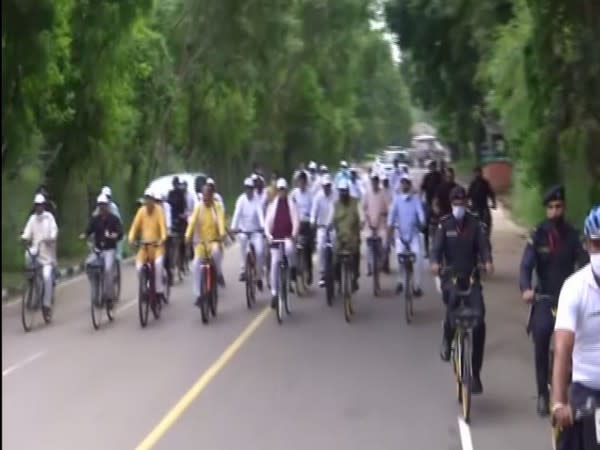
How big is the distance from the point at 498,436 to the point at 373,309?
8.51 metres

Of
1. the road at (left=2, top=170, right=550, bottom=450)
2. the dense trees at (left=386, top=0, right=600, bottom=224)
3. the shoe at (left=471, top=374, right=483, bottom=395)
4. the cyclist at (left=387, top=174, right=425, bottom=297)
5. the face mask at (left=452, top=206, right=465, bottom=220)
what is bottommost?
the road at (left=2, top=170, right=550, bottom=450)

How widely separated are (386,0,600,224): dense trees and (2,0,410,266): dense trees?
4.09 m

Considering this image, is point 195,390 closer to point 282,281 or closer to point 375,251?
point 282,281

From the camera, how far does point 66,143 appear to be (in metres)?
30.2

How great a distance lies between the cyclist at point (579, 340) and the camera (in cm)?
610

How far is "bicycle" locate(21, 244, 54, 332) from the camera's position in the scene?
18.2 m

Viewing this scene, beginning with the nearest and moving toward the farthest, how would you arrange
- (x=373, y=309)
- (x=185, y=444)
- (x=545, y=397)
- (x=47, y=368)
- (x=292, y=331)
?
(x=185, y=444)
(x=545, y=397)
(x=47, y=368)
(x=292, y=331)
(x=373, y=309)

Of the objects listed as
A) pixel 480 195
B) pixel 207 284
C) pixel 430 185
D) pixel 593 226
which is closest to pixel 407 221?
Result: pixel 207 284

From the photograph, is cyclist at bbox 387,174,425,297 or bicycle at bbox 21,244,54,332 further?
cyclist at bbox 387,174,425,297

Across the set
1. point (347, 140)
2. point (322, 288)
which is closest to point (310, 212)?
point (322, 288)

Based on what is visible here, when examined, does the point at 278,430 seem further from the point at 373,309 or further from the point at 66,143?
the point at 66,143

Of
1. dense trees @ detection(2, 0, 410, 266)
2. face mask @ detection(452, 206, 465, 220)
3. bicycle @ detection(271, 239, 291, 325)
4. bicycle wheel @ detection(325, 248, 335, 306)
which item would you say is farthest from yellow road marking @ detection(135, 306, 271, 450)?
dense trees @ detection(2, 0, 410, 266)

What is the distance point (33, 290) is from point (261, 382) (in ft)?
21.7

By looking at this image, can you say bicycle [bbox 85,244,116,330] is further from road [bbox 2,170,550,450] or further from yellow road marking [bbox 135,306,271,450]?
yellow road marking [bbox 135,306,271,450]
